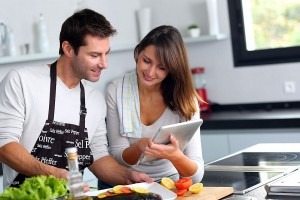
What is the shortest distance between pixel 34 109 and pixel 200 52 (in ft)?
8.73

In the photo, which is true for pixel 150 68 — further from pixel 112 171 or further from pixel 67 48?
pixel 112 171

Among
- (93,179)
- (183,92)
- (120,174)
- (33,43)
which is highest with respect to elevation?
(33,43)

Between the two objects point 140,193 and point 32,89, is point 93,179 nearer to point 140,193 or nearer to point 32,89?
point 32,89

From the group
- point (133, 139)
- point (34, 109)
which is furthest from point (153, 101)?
point (34, 109)

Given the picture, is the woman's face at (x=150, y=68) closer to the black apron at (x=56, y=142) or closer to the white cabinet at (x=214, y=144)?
the black apron at (x=56, y=142)

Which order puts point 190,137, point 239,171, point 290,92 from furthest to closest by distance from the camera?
point 290,92
point 239,171
point 190,137

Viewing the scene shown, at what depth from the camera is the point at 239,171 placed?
2775 millimetres

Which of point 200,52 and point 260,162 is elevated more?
point 200,52

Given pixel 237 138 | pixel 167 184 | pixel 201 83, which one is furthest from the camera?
pixel 201 83

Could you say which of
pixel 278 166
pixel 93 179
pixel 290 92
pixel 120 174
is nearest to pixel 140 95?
pixel 120 174

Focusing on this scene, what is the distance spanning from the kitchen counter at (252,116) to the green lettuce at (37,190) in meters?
2.43

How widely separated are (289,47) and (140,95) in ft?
7.12

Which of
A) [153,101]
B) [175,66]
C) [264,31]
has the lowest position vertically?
[153,101]

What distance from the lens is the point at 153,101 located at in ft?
9.59
